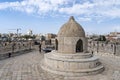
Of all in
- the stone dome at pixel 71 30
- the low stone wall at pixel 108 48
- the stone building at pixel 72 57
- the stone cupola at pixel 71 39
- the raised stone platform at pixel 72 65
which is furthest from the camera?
the low stone wall at pixel 108 48

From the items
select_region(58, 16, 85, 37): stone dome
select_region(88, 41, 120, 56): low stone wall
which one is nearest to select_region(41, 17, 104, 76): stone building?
select_region(58, 16, 85, 37): stone dome

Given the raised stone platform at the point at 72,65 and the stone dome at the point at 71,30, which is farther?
the stone dome at the point at 71,30

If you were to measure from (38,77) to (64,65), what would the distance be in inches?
87.0

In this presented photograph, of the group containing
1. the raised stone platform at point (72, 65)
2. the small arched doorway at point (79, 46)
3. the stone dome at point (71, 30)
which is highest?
the stone dome at point (71, 30)

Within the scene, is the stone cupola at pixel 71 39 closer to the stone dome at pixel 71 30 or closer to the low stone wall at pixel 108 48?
the stone dome at pixel 71 30

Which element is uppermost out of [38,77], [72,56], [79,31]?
[79,31]

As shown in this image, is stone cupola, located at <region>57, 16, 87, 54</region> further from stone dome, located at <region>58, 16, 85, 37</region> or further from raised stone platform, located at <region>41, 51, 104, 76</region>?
raised stone platform, located at <region>41, 51, 104, 76</region>

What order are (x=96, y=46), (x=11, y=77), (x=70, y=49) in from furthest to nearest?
1. (x=96, y=46)
2. (x=70, y=49)
3. (x=11, y=77)

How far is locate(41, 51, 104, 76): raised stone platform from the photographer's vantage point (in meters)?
11.8

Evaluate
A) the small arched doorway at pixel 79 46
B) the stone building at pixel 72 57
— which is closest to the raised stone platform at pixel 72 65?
the stone building at pixel 72 57

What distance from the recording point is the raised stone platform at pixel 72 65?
38.6ft

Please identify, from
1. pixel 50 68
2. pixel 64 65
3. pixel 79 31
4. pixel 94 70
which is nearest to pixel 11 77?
pixel 50 68

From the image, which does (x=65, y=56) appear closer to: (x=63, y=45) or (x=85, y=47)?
(x=63, y=45)

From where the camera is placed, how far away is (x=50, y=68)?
41.0 feet
